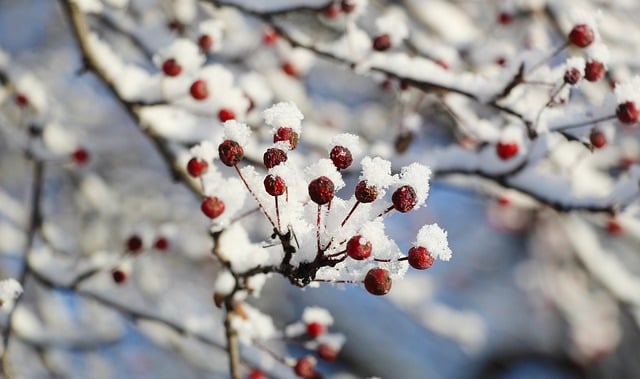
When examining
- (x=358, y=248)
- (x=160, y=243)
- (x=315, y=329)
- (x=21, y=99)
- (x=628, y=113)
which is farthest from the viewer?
(x=21, y=99)

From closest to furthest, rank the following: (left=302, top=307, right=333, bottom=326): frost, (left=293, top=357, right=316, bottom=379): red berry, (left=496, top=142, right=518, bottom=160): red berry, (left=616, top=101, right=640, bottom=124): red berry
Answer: (left=616, top=101, right=640, bottom=124): red berry
(left=293, top=357, right=316, bottom=379): red berry
(left=302, top=307, right=333, bottom=326): frost
(left=496, top=142, right=518, bottom=160): red berry

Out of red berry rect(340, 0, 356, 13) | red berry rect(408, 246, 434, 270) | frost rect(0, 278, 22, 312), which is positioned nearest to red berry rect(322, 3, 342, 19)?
red berry rect(340, 0, 356, 13)

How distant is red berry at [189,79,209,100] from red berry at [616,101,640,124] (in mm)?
1264

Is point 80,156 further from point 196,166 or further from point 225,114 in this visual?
point 196,166

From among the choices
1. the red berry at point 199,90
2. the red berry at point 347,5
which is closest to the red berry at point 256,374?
the red berry at point 199,90

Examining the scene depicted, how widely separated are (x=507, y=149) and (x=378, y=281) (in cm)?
109

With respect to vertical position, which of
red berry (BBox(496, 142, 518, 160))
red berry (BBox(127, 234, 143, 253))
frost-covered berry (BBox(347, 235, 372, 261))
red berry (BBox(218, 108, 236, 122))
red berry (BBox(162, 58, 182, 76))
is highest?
red berry (BBox(496, 142, 518, 160))

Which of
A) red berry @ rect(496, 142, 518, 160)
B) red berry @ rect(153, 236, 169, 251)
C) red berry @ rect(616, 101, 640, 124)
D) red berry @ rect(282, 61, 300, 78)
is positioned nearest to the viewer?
red berry @ rect(616, 101, 640, 124)

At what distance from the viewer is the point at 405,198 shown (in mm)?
1189

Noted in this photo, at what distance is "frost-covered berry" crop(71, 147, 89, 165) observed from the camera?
9.32 feet

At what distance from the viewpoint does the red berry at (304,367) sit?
6.00 feet

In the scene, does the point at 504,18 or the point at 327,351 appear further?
the point at 504,18

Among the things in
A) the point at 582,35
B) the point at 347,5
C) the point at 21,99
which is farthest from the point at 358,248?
the point at 21,99

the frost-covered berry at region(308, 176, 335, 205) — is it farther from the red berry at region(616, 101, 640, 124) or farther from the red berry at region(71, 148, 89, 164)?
the red berry at region(71, 148, 89, 164)
